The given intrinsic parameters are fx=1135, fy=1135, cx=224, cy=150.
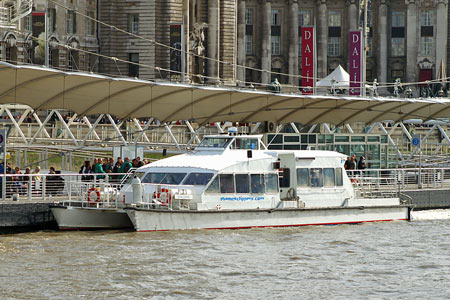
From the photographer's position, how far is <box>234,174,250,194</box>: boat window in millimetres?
39388

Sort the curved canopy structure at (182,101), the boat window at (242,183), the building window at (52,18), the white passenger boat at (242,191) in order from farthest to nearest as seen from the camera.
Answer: the building window at (52,18) < the curved canopy structure at (182,101) < the boat window at (242,183) < the white passenger boat at (242,191)

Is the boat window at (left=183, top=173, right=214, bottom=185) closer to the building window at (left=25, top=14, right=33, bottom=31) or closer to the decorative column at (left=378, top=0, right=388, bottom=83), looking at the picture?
the building window at (left=25, top=14, right=33, bottom=31)

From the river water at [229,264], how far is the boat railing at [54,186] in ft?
5.75

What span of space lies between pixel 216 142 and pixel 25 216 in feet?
24.3

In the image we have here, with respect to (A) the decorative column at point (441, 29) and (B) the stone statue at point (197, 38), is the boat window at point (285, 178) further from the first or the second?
(A) the decorative column at point (441, 29)

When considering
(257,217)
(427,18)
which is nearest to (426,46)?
(427,18)

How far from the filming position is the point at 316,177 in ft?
137

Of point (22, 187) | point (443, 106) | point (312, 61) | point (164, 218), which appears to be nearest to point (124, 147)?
point (22, 187)

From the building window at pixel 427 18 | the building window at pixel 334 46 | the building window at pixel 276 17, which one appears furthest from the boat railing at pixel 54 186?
the building window at pixel 427 18

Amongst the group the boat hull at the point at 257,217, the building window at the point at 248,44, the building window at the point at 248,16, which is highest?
the building window at the point at 248,16

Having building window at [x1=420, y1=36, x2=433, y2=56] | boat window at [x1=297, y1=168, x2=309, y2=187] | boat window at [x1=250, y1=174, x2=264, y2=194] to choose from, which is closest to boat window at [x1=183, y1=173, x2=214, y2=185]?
boat window at [x1=250, y1=174, x2=264, y2=194]

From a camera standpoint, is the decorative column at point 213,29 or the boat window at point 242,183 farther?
the decorative column at point 213,29

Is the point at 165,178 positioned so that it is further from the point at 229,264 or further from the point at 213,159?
the point at 229,264

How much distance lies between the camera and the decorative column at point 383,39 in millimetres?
142000
